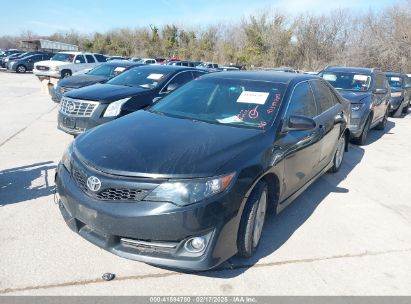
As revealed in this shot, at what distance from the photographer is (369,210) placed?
4652 millimetres

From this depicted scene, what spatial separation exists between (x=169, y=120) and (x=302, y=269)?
194 cm

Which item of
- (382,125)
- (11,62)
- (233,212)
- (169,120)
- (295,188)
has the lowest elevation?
(11,62)

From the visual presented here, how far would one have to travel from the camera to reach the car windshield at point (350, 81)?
28.4 feet

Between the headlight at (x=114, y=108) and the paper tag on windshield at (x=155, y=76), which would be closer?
the headlight at (x=114, y=108)

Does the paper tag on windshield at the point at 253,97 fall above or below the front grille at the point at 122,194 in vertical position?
above

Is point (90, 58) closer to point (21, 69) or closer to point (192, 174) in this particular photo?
point (21, 69)

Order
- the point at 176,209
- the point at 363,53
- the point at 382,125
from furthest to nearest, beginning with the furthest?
the point at 363,53 < the point at 382,125 < the point at 176,209

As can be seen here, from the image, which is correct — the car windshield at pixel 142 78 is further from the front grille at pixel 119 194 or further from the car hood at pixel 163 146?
the front grille at pixel 119 194

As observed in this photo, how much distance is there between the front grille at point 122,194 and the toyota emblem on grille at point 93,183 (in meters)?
0.05

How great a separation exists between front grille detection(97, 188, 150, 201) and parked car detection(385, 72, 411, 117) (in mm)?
12777

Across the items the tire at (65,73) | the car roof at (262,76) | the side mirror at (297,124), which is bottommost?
the tire at (65,73)

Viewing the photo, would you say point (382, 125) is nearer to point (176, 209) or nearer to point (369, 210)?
point (369, 210)

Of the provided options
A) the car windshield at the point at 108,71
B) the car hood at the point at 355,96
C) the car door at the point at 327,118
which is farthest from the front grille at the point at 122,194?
the car windshield at the point at 108,71

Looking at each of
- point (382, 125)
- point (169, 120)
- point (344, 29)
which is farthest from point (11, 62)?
point (344, 29)
